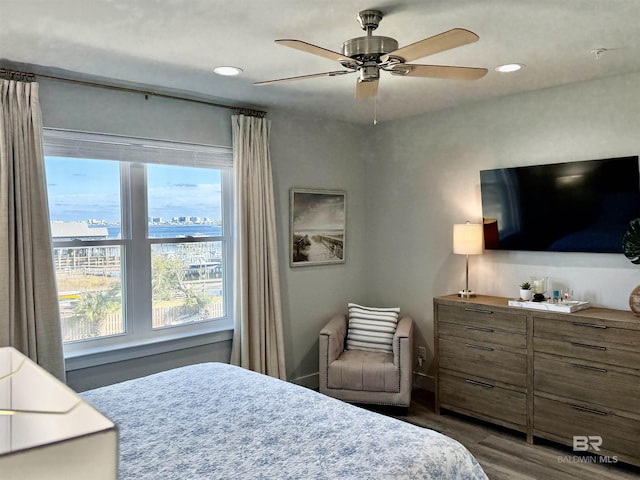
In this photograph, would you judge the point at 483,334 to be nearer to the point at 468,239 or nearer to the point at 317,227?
the point at 468,239

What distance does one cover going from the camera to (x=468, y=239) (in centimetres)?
398

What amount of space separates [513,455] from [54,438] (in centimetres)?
352

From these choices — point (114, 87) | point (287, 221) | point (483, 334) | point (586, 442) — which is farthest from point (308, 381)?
point (114, 87)

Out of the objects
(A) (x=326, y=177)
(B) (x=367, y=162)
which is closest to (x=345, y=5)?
(A) (x=326, y=177)

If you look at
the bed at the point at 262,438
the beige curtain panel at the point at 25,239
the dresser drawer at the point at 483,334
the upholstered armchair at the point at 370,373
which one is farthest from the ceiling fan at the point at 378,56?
the upholstered armchair at the point at 370,373

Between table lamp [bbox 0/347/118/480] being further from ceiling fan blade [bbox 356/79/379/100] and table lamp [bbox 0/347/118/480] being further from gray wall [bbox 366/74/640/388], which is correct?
gray wall [bbox 366/74/640/388]

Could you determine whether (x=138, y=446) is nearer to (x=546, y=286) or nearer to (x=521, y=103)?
(x=546, y=286)

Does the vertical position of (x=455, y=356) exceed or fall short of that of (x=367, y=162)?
it falls short

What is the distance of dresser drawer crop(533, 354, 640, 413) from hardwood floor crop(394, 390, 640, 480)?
1.27 feet

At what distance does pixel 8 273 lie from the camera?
2.98 metres

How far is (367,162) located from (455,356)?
6.97 ft

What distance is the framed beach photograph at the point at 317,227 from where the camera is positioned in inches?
181

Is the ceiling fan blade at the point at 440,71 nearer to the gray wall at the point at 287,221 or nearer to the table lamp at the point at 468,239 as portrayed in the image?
the table lamp at the point at 468,239

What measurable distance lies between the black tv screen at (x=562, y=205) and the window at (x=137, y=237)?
2.14m
